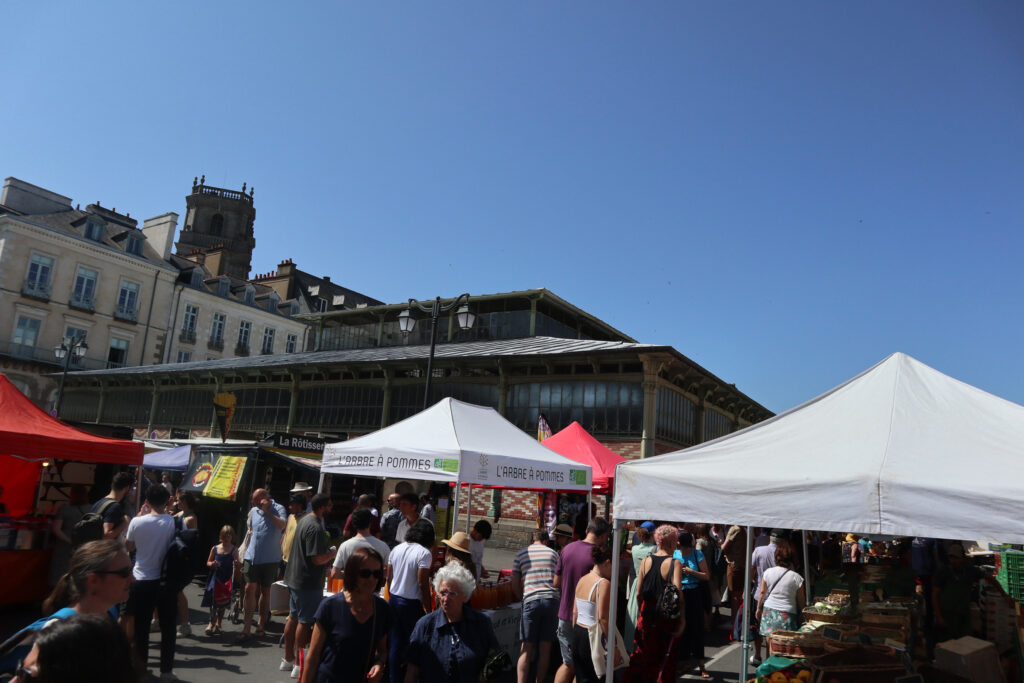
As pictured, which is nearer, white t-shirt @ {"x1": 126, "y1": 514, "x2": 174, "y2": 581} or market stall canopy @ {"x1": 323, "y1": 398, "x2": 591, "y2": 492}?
white t-shirt @ {"x1": 126, "y1": 514, "x2": 174, "y2": 581}

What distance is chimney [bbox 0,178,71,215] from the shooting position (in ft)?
140

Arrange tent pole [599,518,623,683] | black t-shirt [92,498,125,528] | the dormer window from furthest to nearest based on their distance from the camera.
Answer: the dormer window < black t-shirt [92,498,125,528] < tent pole [599,518,623,683]

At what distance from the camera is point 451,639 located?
13.5 ft

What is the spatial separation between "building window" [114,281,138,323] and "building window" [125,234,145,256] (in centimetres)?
240

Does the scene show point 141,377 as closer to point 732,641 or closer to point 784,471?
point 732,641

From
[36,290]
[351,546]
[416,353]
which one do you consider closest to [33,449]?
[351,546]

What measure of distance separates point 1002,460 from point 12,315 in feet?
163

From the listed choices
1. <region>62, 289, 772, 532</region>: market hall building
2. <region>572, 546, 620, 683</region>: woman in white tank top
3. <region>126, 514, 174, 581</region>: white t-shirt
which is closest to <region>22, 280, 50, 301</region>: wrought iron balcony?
<region>62, 289, 772, 532</region>: market hall building

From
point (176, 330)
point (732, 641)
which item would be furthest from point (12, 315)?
point (732, 641)

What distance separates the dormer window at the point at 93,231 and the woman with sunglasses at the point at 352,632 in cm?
4808

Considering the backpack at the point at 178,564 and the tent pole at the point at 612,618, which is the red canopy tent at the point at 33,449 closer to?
the backpack at the point at 178,564

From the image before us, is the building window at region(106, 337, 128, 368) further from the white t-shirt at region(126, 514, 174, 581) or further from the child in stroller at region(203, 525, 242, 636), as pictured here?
the white t-shirt at region(126, 514, 174, 581)

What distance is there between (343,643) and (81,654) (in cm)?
234

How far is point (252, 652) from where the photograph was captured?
26.1 feet
